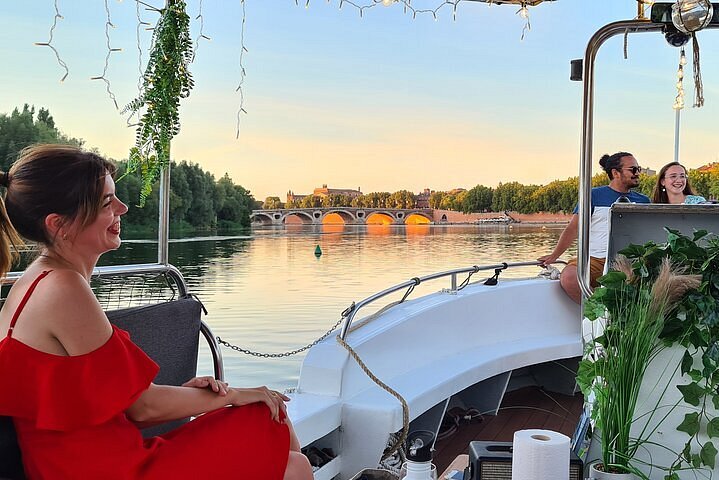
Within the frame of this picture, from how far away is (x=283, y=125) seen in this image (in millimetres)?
19391

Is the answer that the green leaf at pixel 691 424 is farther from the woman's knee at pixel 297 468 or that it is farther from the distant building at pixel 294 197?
the distant building at pixel 294 197

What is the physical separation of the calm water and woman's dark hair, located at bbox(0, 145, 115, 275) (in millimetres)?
1153

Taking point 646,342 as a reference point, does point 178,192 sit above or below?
above

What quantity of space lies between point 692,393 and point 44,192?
1.28 metres

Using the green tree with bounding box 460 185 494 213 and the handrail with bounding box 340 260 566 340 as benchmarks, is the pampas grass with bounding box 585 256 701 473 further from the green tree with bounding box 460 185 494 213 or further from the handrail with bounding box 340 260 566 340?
the green tree with bounding box 460 185 494 213

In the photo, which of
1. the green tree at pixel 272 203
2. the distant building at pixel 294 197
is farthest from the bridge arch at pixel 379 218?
the green tree at pixel 272 203

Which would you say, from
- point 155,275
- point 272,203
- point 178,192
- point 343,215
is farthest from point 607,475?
point 343,215

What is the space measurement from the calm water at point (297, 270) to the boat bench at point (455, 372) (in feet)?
A: 2.83

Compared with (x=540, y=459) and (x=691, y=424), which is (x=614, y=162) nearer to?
(x=691, y=424)

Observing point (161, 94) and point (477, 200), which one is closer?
point (161, 94)

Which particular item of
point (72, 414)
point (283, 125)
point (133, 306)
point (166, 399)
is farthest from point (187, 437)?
point (283, 125)

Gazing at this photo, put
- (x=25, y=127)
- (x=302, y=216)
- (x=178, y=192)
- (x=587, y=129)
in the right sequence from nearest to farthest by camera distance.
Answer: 1. (x=587, y=129)
2. (x=178, y=192)
3. (x=25, y=127)
4. (x=302, y=216)

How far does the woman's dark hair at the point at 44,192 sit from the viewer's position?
1.44 metres

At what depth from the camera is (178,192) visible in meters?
3.45
